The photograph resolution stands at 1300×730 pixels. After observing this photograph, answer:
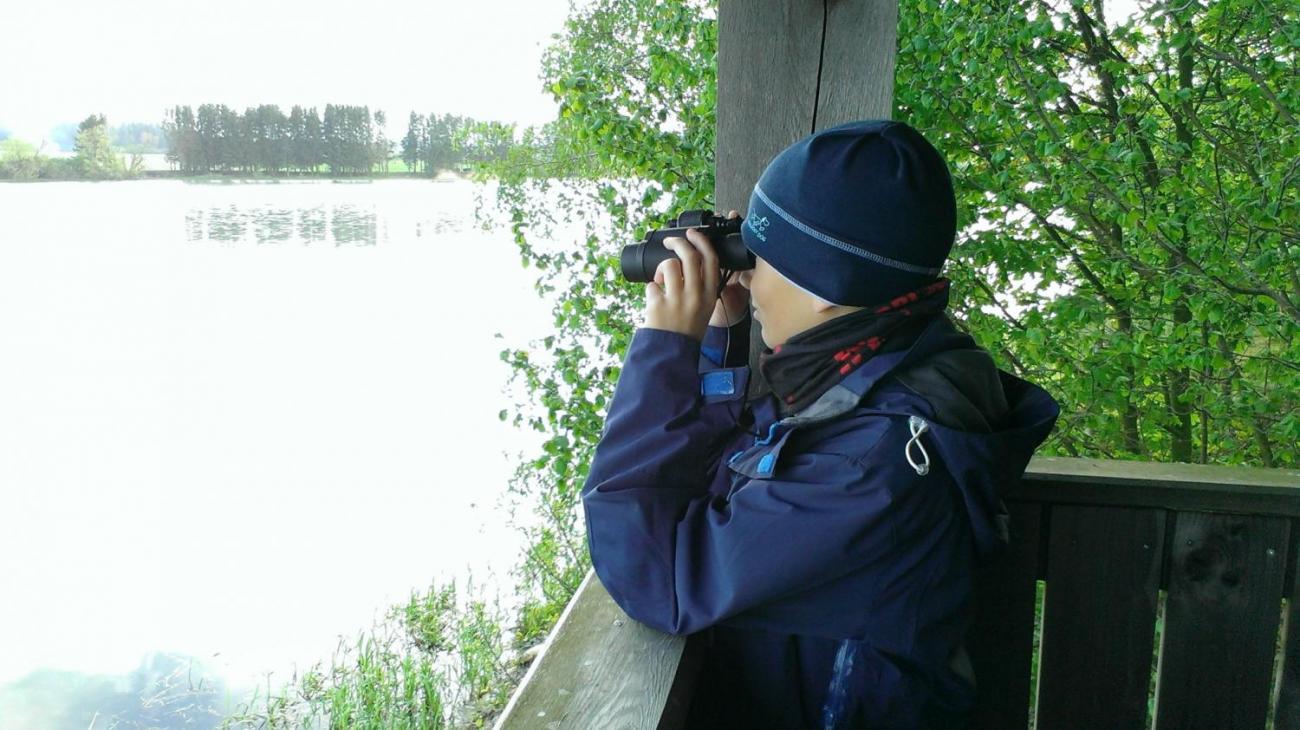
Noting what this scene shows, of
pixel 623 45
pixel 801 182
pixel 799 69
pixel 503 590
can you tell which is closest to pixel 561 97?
pixel 623 45

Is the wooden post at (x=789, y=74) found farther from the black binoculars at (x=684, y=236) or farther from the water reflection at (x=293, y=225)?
the water reflection at (x=293, y=225)

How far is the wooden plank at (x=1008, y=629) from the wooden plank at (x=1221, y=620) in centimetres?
17

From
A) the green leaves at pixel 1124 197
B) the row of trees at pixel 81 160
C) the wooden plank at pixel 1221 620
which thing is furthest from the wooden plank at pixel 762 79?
the row of trees at pixel 81 160

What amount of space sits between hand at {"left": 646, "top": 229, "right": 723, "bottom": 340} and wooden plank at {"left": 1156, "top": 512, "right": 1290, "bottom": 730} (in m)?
0.67

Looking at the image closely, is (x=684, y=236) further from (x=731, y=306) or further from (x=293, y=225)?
(x=293, y=225)

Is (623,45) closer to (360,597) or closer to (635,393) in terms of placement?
(635,393)

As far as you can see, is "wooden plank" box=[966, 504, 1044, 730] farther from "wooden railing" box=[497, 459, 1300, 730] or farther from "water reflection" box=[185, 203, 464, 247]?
"water reflection" box=[185, 203, 464, 247]

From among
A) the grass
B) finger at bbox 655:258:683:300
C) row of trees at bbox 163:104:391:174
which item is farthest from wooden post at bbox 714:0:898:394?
row of trees at bbox 163:104:391:174

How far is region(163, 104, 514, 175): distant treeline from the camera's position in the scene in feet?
14.4

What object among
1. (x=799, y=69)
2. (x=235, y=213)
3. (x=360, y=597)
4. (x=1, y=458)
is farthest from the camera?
(x=235, y=213)

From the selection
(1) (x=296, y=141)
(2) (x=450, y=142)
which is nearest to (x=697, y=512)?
(2) (x=450, y=142)

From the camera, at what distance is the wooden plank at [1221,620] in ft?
3.66

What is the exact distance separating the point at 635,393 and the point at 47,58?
4.43 meters

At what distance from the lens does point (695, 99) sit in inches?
103
